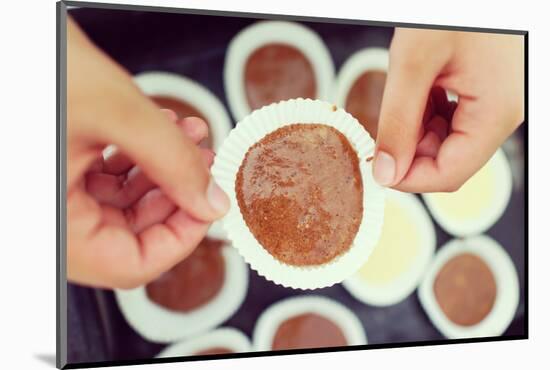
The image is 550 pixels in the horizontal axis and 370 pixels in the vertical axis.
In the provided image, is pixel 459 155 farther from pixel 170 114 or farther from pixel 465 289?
pixel 170 114

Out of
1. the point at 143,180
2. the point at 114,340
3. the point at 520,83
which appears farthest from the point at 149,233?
the point at 520,83

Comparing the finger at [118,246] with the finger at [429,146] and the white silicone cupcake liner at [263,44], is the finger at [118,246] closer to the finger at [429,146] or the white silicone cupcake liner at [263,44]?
the white silicone cupcake liner at [263,44]

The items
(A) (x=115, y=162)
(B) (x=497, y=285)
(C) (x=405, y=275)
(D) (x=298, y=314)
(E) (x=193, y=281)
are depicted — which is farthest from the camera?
(B) (x=497, y=285)

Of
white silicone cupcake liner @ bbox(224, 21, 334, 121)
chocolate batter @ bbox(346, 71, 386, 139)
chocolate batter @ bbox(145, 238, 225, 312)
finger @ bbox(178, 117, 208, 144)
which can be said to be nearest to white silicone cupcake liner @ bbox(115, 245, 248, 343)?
chocolate batter @ bbox(145, 238, 225, 312)

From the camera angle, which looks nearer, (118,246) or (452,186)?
(118,246)

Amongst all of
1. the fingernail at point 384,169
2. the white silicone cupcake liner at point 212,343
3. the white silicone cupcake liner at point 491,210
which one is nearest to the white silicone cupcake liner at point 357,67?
the fingernail at point 384,169

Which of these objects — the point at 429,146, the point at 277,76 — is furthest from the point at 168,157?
the point at 429,146

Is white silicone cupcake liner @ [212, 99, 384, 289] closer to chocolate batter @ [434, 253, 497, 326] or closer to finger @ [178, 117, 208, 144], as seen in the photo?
finger @ [178, 117, 208, 144]

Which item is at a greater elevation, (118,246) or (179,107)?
(179,107)
